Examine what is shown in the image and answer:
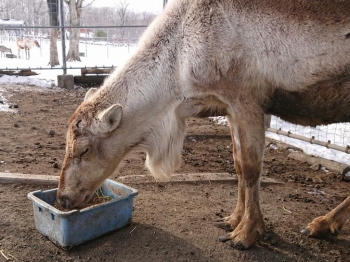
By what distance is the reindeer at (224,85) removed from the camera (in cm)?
289

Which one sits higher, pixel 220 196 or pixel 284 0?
pixel 284 0

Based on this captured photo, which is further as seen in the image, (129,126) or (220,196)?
(220,196)

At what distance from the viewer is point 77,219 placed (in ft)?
9.61

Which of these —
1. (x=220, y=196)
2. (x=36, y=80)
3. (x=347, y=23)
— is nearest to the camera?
(x=347, y=23)

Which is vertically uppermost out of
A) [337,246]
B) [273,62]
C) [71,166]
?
[273,62]

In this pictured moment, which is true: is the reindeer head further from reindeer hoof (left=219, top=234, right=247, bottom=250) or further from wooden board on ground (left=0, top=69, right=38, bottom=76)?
wooden board on ground (left=0, top=69, right=38, bottom=76)

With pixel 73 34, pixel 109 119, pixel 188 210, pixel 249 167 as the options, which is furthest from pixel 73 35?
pixel 249 167

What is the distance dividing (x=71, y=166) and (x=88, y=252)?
679 millimetres

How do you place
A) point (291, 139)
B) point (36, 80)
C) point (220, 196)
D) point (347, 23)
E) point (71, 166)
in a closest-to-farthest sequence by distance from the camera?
point (347, 23)
point (71, 166)
point (220, 196)
point (291, 139)
point (36, 80)

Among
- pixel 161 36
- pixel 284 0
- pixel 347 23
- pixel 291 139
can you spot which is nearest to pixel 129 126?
pixel 161 36

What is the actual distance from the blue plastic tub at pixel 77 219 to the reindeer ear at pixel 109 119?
0.60m

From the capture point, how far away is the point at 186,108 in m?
3.18

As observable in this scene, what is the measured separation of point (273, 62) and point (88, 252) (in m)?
2.03

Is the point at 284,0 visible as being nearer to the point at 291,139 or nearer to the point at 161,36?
the point at 161,36
